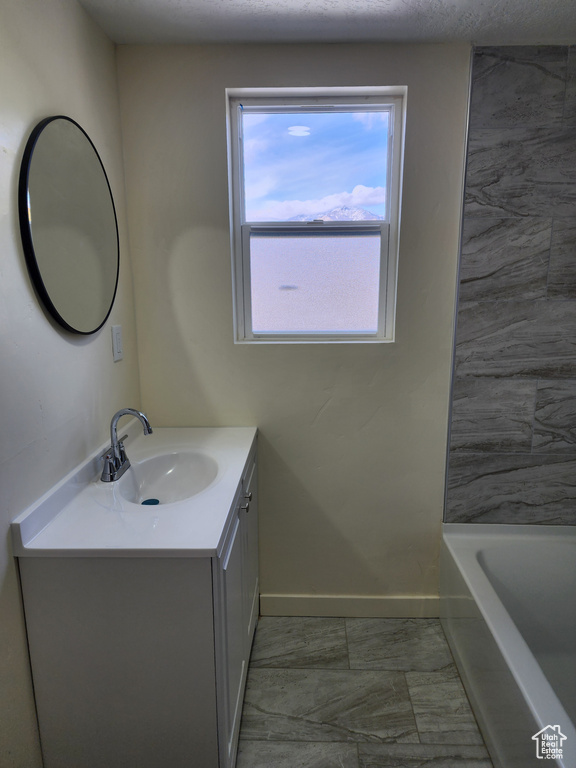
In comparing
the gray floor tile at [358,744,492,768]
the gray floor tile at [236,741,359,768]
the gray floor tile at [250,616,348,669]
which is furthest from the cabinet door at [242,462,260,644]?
the gray floor tile at [358,744,492,768]

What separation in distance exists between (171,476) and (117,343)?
56 cm

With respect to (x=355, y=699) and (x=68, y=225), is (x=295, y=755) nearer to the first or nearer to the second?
(x=355, y=699)

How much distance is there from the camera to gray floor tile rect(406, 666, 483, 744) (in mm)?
1631

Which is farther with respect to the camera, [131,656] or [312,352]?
[312,352]

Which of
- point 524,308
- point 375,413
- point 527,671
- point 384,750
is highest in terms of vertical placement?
point 524,308

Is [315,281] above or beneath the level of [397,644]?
above

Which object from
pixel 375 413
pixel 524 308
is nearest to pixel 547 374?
pixel 524 308

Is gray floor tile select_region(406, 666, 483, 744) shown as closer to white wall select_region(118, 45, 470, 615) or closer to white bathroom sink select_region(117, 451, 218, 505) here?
white wall select_region(118, 45, 470, 615)

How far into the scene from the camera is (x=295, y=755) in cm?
156

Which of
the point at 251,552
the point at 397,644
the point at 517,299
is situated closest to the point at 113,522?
the point at 251,552

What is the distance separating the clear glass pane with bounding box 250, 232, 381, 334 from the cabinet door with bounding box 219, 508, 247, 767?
95 centimetres

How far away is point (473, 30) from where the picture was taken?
1.69 meters

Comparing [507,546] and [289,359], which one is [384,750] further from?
[289,359]

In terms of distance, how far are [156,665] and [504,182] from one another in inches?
81.7
